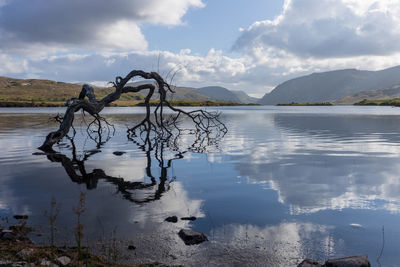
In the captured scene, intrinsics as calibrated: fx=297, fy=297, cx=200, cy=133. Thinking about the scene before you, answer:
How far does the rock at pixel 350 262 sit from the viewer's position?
691 cm

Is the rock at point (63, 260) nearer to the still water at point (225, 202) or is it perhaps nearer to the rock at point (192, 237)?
the still water at point (225, 202)

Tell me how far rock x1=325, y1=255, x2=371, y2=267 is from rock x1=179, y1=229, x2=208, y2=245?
3.31 meters

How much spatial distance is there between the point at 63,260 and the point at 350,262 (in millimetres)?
6579

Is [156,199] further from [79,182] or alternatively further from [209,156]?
[209,156]

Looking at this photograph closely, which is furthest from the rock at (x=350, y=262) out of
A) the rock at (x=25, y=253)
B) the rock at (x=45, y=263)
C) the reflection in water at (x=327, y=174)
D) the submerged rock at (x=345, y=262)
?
the rock at (x=25, y=253)

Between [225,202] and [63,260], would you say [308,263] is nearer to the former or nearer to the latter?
[225,202]

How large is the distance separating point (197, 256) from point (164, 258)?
2.78 ft

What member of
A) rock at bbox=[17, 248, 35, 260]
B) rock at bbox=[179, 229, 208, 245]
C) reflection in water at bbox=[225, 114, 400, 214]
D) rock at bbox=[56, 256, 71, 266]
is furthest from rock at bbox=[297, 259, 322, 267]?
rock at bbox=[17, 248, 35, 260]

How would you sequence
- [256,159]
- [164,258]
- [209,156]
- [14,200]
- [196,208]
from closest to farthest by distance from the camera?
[164,258]
[196,208]
[14,200]
[256,159]
[209,156]

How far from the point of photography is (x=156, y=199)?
12266mm

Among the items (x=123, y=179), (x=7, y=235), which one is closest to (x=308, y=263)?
(x=7, y=235)

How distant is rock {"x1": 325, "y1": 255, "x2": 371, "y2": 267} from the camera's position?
272 inches

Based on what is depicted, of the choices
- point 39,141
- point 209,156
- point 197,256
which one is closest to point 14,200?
point 197,256

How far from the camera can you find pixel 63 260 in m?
6.64
